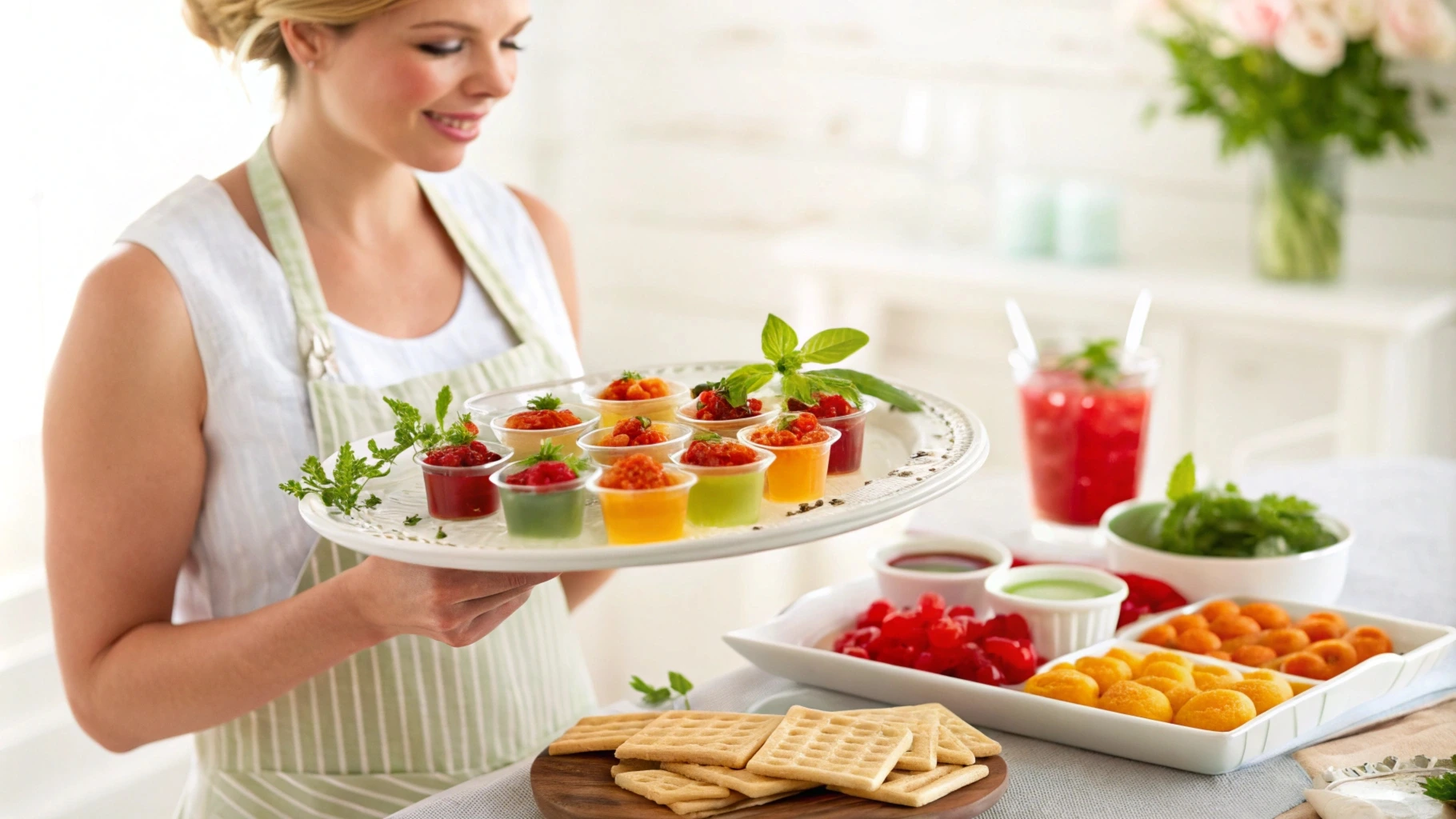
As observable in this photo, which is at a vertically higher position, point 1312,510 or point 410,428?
point 410,428

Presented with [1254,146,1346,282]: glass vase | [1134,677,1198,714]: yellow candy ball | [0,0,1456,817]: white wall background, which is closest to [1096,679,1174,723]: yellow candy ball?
[1134,677,1198,714]: yellow candy ball

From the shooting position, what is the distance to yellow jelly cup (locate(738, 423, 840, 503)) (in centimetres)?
123

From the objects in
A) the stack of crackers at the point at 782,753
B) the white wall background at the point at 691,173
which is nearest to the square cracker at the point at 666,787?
the stack of crackers at the point at 782,753

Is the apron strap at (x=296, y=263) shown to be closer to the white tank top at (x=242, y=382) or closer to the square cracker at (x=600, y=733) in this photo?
the white tank top at (x=242, y=382)

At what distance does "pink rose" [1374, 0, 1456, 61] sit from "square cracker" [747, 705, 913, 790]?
1945 millimetres

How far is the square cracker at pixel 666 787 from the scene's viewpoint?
1066 mm

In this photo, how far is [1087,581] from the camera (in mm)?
1472

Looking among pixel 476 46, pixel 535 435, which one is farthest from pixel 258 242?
pixel 535 435

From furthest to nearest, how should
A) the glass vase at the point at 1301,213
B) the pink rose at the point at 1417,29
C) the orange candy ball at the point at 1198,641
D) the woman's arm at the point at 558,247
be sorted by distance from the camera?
the glass vase at the point at 1301,213, the pink rose at the point at 1417,29, the woman's arm at the point at 558,247, the orange candy ball at the point at 1198,641

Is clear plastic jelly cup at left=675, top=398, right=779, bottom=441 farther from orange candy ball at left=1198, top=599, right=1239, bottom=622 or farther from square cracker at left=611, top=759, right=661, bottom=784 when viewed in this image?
orange candy ball at left=1198, top=599, right=1239, bottom=622

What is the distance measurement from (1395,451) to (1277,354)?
436mm

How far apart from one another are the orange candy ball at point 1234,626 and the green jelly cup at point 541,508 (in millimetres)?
→ 657

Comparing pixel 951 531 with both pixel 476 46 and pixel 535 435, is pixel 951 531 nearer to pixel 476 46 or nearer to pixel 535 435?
pixel 535 435

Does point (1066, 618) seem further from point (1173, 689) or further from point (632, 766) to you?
point (632, 766)
